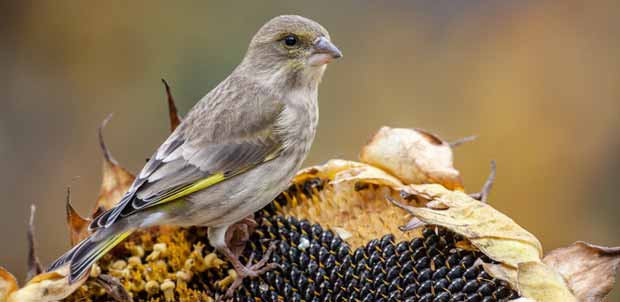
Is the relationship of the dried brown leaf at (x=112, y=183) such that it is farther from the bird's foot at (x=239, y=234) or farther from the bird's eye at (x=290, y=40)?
the bird's eye at (x=290, y=40)

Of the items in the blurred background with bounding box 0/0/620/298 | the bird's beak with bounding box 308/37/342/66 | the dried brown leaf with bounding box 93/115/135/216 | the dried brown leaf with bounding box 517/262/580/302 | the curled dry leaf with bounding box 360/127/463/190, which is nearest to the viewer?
the dried brown leaf with bounding box 517/262/580/302

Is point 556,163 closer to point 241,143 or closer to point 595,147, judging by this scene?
point 595,147

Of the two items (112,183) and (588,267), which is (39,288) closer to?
(112,183)

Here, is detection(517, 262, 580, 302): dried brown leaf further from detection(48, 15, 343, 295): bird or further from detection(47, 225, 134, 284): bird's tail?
detection(47, 225, 134, 284): bird's tail

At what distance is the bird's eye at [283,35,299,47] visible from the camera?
5.03 metres

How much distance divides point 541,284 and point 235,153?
1846 mm

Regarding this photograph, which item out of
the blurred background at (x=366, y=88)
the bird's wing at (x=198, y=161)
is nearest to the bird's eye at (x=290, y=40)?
the bird's wing at (x=198, y=161)

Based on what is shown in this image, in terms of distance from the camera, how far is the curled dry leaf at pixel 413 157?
4492 mm

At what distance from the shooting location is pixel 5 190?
7.83 metres

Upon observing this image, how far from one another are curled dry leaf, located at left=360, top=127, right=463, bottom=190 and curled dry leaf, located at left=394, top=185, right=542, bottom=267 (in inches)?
12.0

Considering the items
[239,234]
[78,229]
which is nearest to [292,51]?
[239,234]

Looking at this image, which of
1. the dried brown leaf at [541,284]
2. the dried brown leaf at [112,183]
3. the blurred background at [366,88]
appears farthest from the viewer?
the blurred background at [366,88]

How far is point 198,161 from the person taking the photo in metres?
4.69

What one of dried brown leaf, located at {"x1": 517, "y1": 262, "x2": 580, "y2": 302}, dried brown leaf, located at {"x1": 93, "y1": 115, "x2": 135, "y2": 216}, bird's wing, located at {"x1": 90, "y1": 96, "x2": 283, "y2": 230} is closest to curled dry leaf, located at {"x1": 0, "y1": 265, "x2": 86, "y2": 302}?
bird's wing, located at {"x1": 90, "y1": 96, "x2": 283, "y2": 230}
